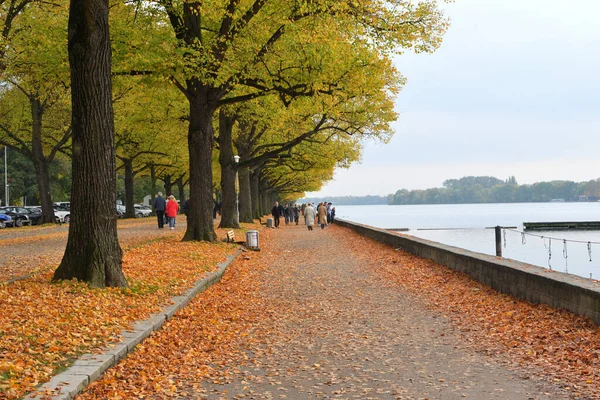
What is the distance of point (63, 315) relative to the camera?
8.33m

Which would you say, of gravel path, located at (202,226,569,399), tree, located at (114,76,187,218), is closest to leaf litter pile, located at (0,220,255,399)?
gravel path, located at (202,226,569,399)

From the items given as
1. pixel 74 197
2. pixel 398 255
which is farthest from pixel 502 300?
pixel 398 255

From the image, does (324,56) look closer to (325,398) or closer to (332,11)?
(332,11)

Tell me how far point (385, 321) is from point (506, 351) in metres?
2.45

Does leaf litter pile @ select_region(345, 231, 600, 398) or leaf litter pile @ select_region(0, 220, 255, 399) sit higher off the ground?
leaf litter pile @ select_region(0, 220, 255, 399)

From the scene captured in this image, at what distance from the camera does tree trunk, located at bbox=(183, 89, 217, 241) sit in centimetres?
2100

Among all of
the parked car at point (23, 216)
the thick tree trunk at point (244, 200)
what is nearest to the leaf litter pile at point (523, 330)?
the thick tree trunk at point (244, 200)

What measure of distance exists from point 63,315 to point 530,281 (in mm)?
6759

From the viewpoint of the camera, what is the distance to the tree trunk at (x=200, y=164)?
827 inches

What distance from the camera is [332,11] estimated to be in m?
16.5

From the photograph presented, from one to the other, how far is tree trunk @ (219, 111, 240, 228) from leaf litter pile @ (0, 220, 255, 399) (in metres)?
18.1

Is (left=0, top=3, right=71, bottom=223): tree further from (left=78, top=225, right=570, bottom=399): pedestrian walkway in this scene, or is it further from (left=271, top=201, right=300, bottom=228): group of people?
(left=271, top=201, right=300, bottom=228): group of people

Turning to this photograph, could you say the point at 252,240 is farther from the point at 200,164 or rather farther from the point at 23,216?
the point at 23,216

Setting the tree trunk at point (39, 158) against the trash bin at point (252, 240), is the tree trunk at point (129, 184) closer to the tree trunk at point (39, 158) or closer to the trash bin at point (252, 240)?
the tree trunk at point (39, 158)
